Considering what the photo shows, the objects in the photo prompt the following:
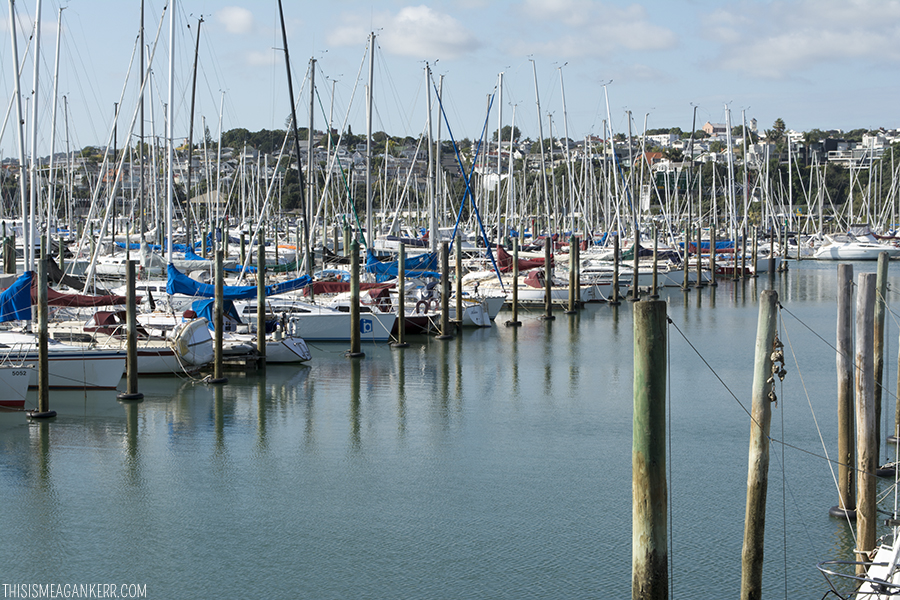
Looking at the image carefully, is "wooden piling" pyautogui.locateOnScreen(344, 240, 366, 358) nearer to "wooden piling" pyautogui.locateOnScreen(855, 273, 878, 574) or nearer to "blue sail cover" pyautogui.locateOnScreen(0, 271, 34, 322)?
"blue sail cover" pyautogui.locateOnScreen(0, 271, 34, 322)

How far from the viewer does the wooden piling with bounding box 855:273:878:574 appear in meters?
13.0

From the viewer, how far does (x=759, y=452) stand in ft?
37.7

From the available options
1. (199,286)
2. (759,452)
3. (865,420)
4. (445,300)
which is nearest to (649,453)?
(759,452)

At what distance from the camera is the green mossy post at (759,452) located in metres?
11.3

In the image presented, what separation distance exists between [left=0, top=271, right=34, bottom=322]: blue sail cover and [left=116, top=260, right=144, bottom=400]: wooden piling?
10.2 ft

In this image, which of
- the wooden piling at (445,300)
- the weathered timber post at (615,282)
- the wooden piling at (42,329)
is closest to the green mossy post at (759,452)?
the wooden piling at (42,329)

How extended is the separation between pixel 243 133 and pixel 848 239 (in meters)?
120

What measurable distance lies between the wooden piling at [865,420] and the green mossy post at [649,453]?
3983 millimetres

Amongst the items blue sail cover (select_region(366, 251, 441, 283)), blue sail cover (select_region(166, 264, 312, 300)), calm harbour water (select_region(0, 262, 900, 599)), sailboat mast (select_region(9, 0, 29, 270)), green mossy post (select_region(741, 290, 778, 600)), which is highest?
sailboat mast (select_region(9, 0, 29, 270))

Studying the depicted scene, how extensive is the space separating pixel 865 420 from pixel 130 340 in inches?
667

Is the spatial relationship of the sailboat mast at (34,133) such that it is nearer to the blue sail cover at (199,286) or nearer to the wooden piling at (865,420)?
the blue sail cover at (199,286)

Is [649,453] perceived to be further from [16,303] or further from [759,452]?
[16,303]

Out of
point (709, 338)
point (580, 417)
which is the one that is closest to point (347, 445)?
point (580, 417)

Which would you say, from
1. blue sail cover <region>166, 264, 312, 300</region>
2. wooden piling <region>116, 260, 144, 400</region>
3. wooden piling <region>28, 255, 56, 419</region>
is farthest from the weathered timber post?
wooden piling <region>28, 255, 56, 419</region>
